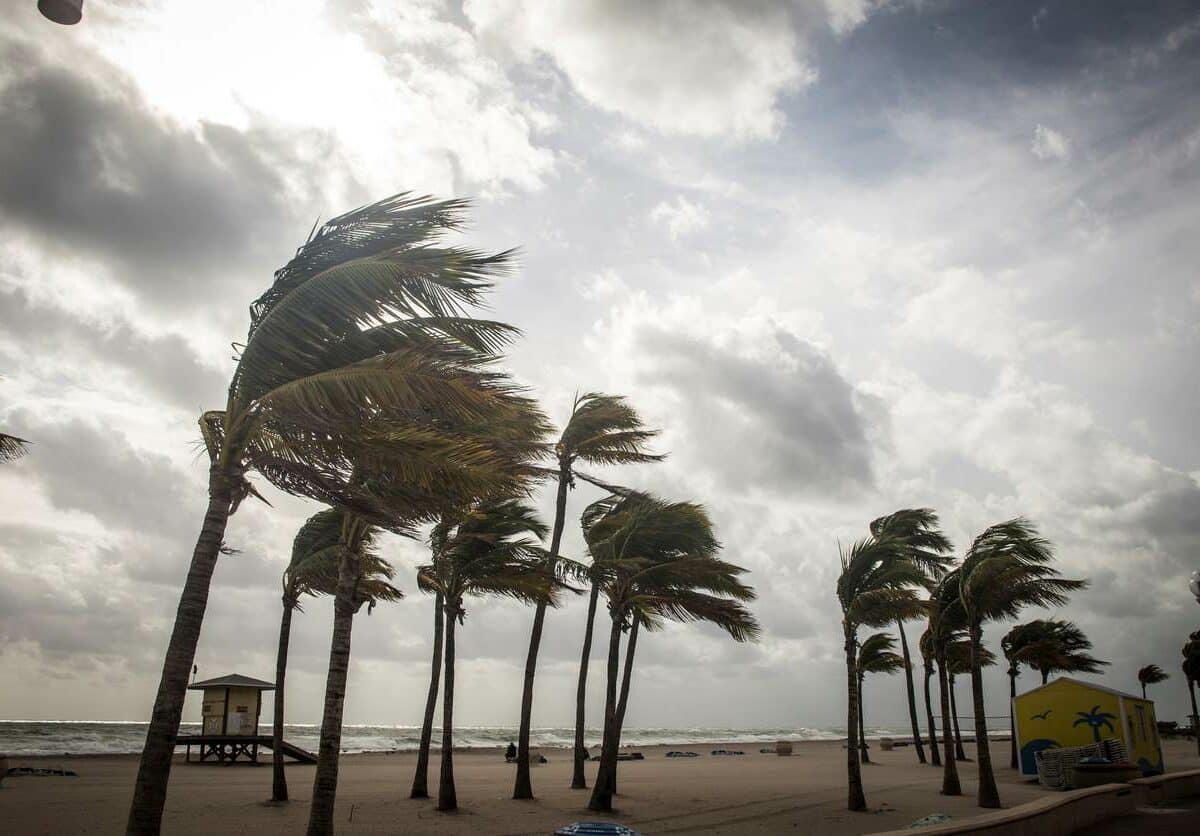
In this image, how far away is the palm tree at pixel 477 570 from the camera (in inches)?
708

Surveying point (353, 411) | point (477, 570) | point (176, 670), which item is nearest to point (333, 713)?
point (176, 670)

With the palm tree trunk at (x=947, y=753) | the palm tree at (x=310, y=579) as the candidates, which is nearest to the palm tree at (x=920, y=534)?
the palm tree trunk at (x=947, y=753)

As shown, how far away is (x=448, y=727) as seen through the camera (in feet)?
60.3

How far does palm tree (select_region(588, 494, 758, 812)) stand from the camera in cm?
1870

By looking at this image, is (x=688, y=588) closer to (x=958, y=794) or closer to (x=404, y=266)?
(x=958, y=794)

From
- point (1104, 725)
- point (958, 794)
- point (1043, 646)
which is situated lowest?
point (958, 794)

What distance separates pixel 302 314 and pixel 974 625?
1812cm

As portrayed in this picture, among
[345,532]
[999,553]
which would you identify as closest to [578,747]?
[999,553]

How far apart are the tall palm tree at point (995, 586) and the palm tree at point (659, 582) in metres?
5.57

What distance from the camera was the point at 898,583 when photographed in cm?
1953

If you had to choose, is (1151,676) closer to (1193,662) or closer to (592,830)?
(1193,662)

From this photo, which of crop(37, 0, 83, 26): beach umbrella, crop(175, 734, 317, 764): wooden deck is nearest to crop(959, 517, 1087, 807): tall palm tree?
crop(37, 0, 83, 26): beach umbrella

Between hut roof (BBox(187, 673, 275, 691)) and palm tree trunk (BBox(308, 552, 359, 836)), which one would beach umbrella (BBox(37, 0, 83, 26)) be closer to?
palm tree trunk (BBox(308, 552, 359, 836))

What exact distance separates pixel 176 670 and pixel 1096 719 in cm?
2796
